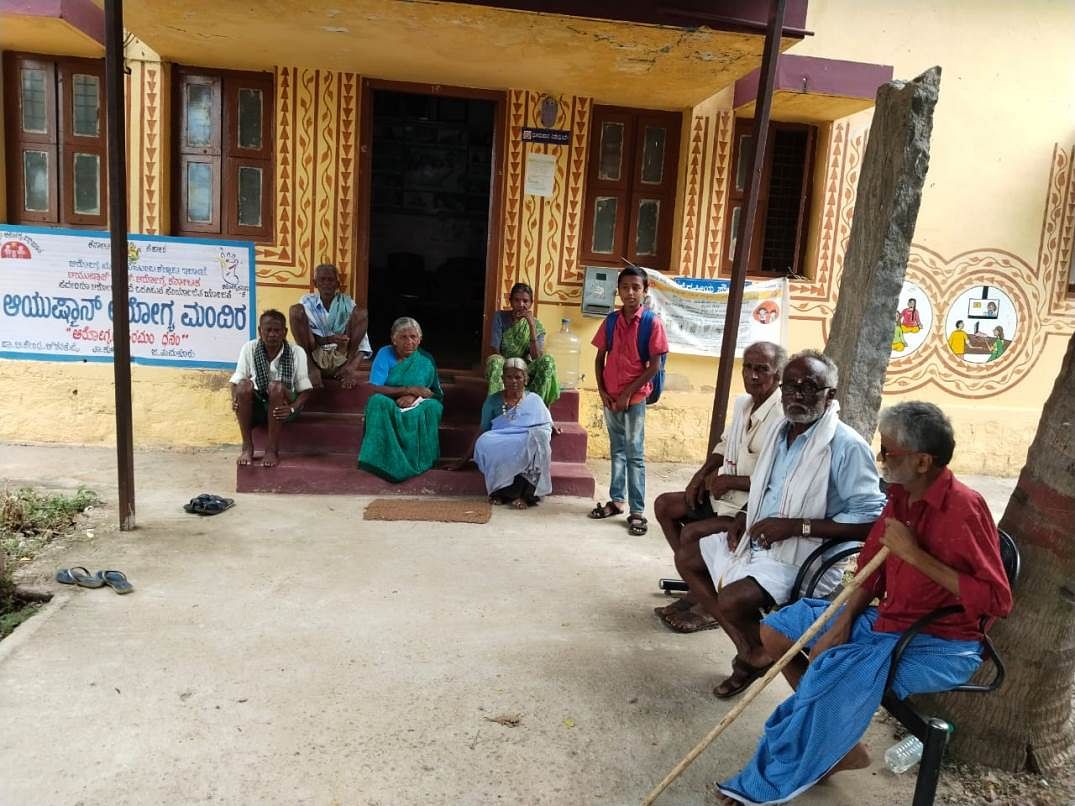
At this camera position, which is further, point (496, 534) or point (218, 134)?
point (218, 134)

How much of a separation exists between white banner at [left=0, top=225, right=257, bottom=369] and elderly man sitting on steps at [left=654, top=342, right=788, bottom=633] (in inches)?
178

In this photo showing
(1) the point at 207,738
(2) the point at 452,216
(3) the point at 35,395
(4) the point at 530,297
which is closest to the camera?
(1) the point at 207,738

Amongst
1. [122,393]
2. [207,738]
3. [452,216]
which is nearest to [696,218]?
[122,393]

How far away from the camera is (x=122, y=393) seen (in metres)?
4.65

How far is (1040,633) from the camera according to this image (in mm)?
2609

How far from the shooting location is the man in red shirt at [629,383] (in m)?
5.24

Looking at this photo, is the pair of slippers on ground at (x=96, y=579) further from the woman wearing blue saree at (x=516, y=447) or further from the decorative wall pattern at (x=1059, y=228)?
the decorative wall pattern at (x=1059, y=228)

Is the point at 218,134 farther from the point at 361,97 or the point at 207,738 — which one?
the point at 207,738

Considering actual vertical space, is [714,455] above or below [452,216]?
below

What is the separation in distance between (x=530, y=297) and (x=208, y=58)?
318 centimetres

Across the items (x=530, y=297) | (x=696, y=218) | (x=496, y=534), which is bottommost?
(x=496, y=534)

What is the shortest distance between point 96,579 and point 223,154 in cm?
412

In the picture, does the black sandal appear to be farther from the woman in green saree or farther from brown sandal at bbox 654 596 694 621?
brown sandal at bbox 654 596 694 621

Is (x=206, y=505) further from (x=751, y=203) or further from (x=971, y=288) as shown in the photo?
(x=971, y=288)
